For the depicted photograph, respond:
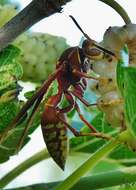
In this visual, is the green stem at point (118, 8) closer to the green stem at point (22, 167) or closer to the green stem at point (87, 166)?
the green stem at point (87, 166)

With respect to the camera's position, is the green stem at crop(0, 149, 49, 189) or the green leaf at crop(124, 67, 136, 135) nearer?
the green leaf at crop(124, 67, 136, 135)

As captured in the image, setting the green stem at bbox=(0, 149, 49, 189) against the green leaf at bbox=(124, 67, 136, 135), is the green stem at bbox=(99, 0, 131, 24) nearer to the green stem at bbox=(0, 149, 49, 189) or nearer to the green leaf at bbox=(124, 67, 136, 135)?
the green leaf at bbox=(124, 67, 136, 135)

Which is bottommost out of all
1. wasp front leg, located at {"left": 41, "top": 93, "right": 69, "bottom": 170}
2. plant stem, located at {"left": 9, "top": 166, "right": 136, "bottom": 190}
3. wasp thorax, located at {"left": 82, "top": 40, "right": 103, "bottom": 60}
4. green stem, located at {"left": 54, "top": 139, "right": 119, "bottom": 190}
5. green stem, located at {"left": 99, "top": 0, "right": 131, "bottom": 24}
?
plant stem, located at {"left": 9, "top": 166, "right": 136, "bottom": 190}

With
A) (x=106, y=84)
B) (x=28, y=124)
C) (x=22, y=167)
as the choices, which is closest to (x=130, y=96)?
(x=106, y=84)

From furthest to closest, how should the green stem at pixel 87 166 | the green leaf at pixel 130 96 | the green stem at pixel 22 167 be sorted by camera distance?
1. the green stem at pixel 22 167
2. the green stem at pixel 87 166
3. the green leaf at pixel 130 96

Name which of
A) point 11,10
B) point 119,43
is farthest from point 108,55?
point 11,10

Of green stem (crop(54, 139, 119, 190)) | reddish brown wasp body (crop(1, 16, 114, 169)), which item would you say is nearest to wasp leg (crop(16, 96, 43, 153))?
reddish brown wasp body (crop(1, 16, 114, 169))

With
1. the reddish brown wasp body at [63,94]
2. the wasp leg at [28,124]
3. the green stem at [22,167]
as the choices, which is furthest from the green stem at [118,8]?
the green stem at [22,167]
